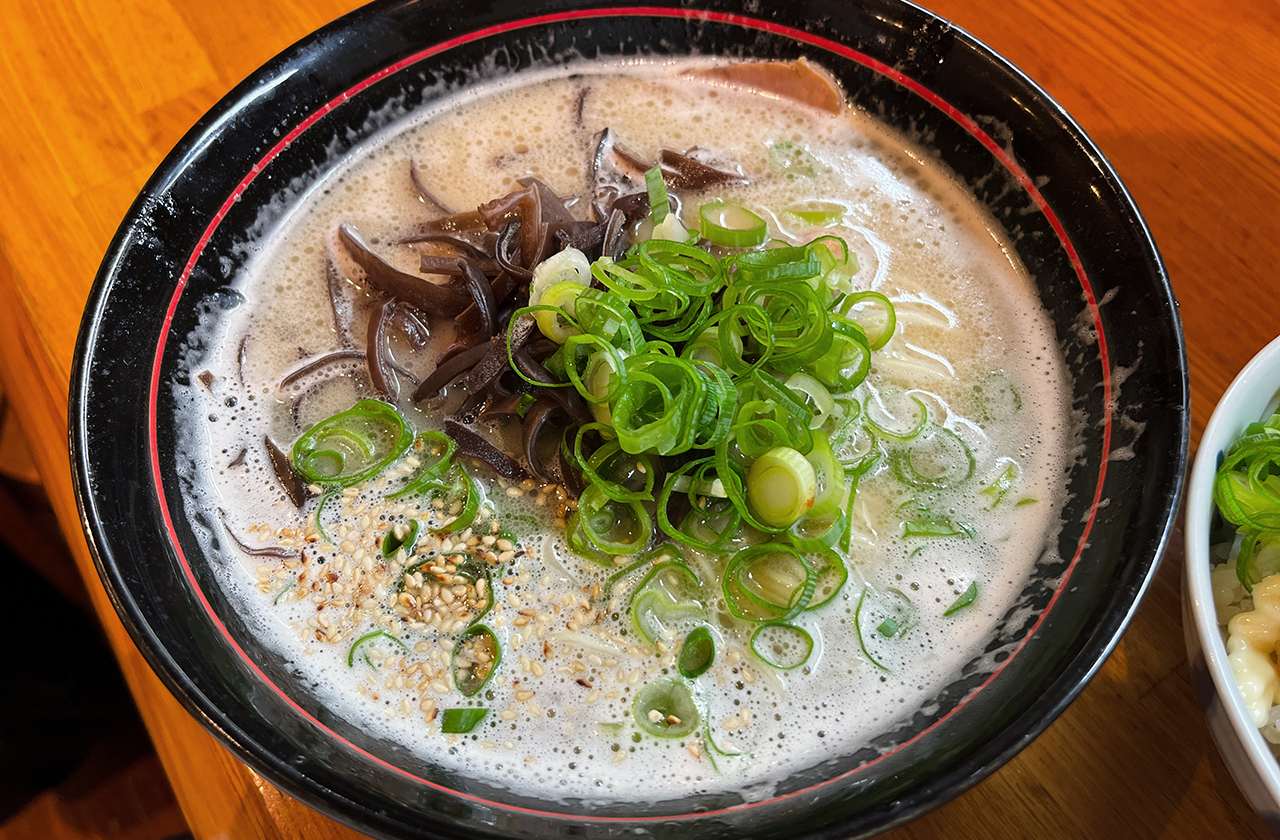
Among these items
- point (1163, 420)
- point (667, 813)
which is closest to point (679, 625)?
point (667, 813)

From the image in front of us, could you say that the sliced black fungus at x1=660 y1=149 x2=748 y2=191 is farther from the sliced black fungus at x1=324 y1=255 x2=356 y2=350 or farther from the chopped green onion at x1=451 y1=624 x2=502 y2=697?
the chopped green onion at x1=451 y1=624 x2=502 y2=697

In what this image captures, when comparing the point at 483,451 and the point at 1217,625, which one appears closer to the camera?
the point at 1217,625

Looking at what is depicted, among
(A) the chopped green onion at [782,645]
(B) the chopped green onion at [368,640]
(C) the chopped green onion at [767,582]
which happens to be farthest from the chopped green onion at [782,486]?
(B) the chopped green onion at [368,640]

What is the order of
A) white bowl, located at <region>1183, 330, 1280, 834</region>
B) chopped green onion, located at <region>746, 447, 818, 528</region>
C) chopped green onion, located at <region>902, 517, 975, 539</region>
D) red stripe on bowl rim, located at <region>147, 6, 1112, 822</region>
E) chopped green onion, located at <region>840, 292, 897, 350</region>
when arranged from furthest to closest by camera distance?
1. chopped green onion, located at <region>840, 292, 897, 350</region>
2. chopped green onion, located at <region>902, 517, 975, 539</region>
3. chopped green onion, located at <region>746, 447, 818, 528</region>
4. red stripe on bowl rim, located at <region>147, 6, 1112, 822</region>
5. white bowl, located at <region>1183, 330, 1280, 834</region>

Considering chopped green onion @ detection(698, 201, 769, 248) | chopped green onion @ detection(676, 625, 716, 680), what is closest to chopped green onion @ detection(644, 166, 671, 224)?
chopped green onion @ detection(698, 201, 769, 248)

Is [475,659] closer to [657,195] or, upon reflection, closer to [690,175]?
[657,195]

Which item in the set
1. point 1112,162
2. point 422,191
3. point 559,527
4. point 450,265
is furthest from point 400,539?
point 1112,162

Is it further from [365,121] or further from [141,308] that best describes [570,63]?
[141,308]
